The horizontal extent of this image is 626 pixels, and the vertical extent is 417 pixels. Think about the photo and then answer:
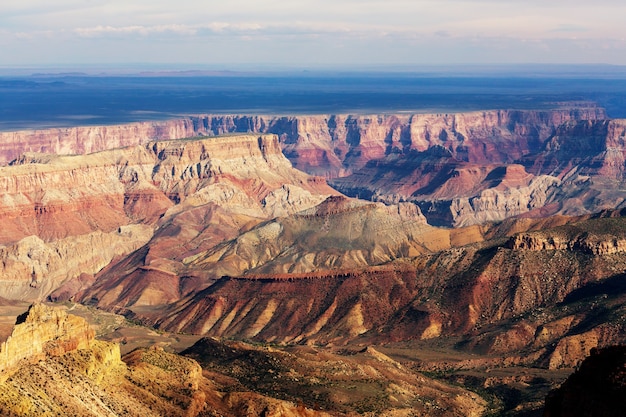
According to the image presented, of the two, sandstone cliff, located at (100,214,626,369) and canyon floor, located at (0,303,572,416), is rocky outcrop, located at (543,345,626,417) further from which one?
sandstone cliff, located at (100,214,626,369)

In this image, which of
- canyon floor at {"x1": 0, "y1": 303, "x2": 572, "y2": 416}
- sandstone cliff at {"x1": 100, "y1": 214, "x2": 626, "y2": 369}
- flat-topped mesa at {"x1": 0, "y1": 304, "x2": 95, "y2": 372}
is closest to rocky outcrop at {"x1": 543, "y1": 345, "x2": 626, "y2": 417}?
canyon floor at {"x1": 0, "y1": 303, "x2": 572, "y2": 416}

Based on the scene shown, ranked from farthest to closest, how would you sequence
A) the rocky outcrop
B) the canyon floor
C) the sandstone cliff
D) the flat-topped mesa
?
the sandstone cliff < the canyon floor < the flat-topped mesa < the rocky outcrop

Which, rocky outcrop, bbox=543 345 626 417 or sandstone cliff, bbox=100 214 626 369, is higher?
rocky outcrop, bbox=543 345 626 417

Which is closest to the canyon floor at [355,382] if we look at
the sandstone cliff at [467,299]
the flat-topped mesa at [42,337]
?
the flat-topped mesa at [42,337]

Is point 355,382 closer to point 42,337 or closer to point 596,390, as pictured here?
point 42,337

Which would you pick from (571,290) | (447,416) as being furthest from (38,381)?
(571,290)

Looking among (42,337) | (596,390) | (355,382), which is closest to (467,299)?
(355,382)

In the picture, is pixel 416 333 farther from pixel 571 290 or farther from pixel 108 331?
pixel 108 331

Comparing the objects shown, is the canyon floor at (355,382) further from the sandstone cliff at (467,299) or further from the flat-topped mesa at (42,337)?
the sandstone cliff at (467,299)
